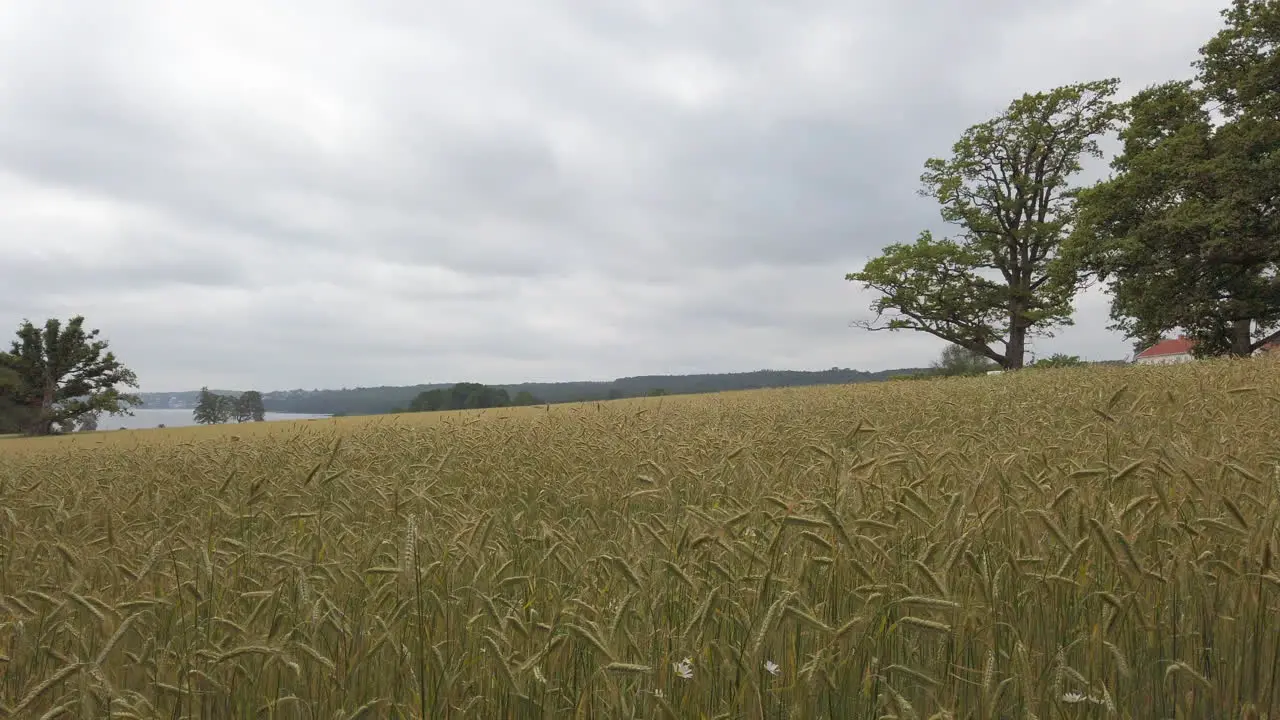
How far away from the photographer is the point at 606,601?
266cm

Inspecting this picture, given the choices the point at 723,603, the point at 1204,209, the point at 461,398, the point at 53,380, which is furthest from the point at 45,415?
the point at 1204,209

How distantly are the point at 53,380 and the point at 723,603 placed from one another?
2061 inches

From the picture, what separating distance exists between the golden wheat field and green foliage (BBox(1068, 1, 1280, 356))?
22.8 m

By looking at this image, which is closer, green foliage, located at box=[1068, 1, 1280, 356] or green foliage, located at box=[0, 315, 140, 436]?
green foliage, located at box=[1068, 1, 1280, 356]

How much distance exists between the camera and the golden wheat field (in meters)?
1.94

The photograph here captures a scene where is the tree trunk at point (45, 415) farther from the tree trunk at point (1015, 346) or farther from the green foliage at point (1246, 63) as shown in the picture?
the green foliage at point (1246, 63)

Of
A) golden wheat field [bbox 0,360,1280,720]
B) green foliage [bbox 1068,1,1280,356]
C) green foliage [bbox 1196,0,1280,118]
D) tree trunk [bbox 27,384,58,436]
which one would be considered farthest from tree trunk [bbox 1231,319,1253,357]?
tree trunk [bbox 27,384,58,436]

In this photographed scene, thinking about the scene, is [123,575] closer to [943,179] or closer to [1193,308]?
[1193,308]

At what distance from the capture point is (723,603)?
250 centimetres

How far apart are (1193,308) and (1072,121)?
1353cm

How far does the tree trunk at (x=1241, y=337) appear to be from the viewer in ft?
76.3

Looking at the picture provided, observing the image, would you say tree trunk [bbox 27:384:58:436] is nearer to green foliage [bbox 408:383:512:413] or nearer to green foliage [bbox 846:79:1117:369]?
green foliage [bbox 408:383:512:413]

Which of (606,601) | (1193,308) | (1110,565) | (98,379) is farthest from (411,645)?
(98,379)

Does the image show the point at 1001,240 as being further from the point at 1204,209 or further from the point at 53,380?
the point at 53,380
